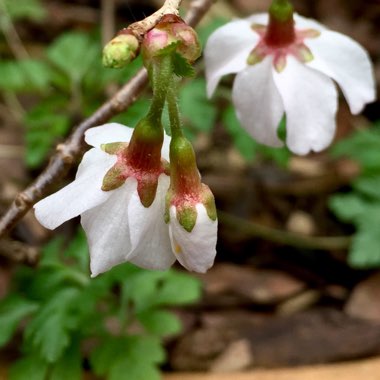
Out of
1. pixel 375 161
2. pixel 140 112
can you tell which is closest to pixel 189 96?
pixel 140 112

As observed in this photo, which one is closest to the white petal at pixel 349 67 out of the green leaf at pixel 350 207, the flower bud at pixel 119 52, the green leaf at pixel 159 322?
the flower bud at pixel 119 52

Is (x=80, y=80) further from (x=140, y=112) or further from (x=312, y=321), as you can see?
(x=312, y=321)

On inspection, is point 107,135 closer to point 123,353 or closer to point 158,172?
point 158,172

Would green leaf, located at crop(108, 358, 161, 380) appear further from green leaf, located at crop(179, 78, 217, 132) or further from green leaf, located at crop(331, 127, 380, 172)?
green leaf, located at crop(331, 127, 380, 172)

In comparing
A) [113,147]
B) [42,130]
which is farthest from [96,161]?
[42,130]

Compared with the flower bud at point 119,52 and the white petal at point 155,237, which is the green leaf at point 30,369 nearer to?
the white petal at point 155,237

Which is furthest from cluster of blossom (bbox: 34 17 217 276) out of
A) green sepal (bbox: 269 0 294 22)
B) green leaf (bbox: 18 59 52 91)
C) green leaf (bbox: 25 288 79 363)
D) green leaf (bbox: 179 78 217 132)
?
green leaf (bbox: 18 59 52 91)
